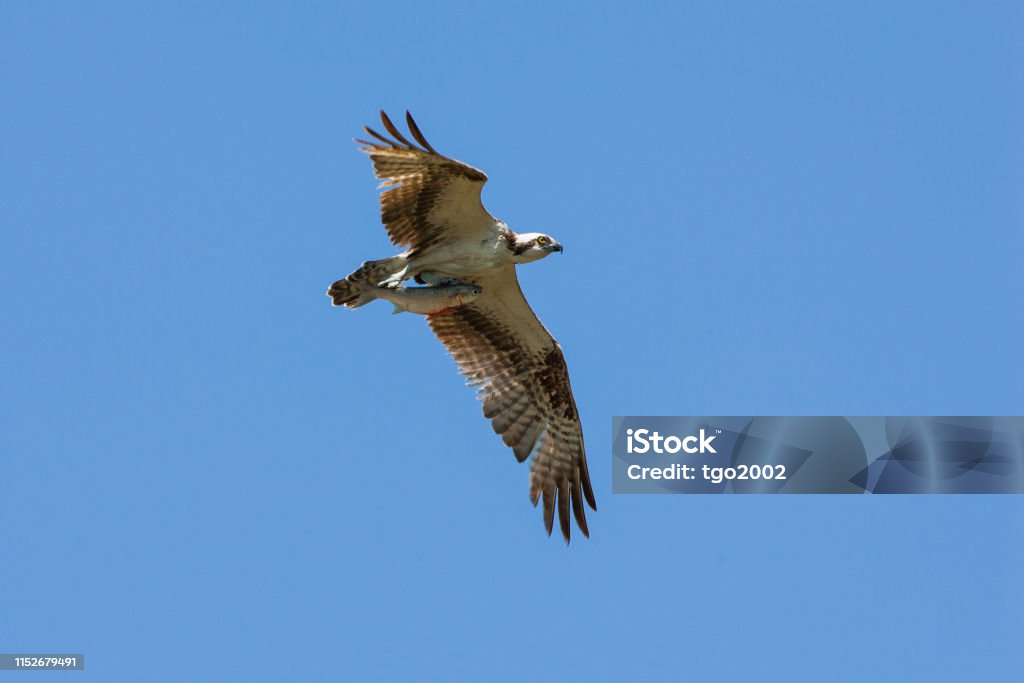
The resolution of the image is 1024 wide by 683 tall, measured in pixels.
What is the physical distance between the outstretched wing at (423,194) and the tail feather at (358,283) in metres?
0.33

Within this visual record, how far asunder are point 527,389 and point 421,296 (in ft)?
7.70

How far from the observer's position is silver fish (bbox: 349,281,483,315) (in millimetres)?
21750

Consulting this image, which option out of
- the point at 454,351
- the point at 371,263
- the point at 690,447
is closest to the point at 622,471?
the point at 690,447

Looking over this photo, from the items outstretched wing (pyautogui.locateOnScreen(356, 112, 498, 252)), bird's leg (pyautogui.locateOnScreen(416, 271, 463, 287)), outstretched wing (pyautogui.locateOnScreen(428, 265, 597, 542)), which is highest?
outstretched wing (pyautogui.locateOnScreen(356, 112, 498, 252))

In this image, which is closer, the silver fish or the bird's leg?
the silver fish

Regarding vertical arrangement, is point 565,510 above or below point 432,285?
below

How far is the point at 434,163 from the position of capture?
21.0 m

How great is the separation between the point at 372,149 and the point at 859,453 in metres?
7.10

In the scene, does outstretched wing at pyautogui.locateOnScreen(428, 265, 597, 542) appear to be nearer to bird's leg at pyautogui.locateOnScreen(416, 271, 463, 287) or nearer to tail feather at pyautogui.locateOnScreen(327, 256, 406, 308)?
bird's leg at pyautogui.locateOnScreen(416, 271, 463, 287)

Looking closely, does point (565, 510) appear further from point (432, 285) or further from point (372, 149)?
point (372, 149)

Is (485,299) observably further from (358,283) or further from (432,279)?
(358,283)

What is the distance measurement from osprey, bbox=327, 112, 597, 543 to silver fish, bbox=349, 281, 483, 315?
0.18ft

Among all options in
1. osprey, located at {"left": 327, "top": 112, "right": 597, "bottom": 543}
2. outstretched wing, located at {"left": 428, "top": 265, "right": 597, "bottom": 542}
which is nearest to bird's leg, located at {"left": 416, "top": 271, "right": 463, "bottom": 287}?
osprey, located at {"left": 327, "top": 112, "right": 597, "bottom": 543}

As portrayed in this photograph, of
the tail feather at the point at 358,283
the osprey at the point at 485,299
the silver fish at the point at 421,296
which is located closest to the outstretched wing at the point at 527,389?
the osprey at the point at 485,299
